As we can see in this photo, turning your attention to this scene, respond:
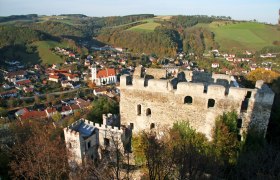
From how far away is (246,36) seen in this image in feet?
421

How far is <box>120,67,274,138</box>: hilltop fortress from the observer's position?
14992mm

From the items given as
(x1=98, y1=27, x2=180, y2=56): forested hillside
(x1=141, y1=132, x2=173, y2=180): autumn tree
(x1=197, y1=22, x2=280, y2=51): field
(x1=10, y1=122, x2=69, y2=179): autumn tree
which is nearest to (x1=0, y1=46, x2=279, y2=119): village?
(x1=197, y1=22, x2=280, y2=51): field

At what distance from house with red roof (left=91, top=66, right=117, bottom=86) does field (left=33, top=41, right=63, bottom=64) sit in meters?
35.2

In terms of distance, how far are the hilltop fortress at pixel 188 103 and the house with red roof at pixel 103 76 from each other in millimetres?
86006

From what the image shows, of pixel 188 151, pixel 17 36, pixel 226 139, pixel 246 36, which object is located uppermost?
pixel 226 139

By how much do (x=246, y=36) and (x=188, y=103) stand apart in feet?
412

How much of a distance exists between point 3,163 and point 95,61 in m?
115

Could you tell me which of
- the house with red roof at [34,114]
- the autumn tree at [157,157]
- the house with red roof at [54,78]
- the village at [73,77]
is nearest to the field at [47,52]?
the village at [73,77]

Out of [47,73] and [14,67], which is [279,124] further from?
[14,67]

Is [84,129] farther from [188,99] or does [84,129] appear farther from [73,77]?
[73,77]

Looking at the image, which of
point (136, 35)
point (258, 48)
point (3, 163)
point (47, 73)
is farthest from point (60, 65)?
point (3, 163)

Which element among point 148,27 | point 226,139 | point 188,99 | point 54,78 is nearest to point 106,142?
point 188,99

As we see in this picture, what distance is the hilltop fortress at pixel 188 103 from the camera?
49.2 ft

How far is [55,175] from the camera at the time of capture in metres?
20.2
